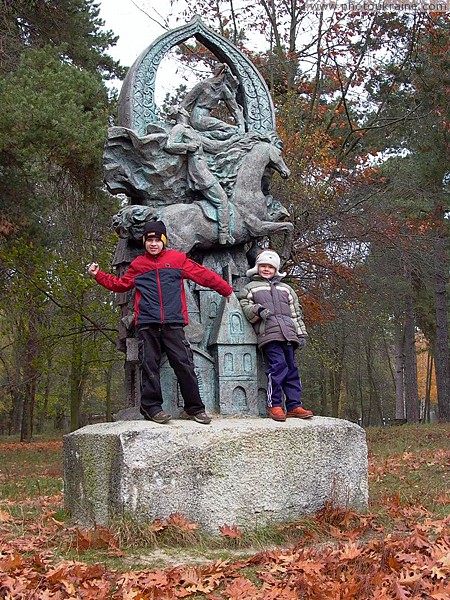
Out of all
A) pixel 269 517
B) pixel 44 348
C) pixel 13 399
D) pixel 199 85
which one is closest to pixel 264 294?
pixel 269 517

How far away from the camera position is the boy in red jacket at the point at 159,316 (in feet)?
17.6

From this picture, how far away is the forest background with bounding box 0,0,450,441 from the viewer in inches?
428

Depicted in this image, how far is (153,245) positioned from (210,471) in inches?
70.5

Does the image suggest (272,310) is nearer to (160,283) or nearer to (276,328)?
(276,328)

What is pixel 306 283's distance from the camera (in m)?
13.9

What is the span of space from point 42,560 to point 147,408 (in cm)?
137

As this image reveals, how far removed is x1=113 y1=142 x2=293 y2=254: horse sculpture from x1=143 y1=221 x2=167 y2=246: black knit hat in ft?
1.46

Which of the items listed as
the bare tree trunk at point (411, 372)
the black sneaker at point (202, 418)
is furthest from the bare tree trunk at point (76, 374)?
the black sneaker at point (202, 418)

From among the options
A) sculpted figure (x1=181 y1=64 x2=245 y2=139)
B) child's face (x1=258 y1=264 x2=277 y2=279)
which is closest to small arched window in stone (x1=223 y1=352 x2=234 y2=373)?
child's face (x1=258 y1=264 x2=277 y2=279)

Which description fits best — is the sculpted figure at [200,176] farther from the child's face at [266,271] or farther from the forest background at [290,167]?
the forest background at [290,167]

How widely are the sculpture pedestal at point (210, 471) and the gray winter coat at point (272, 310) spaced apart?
2.54 ft

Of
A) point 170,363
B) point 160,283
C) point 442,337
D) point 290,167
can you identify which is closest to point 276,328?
point 170,363

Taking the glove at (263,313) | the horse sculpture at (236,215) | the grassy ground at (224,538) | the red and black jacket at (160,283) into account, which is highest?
the horse sculpture at (236,215)

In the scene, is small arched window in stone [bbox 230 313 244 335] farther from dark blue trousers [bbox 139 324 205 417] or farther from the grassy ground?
the grassy ground
